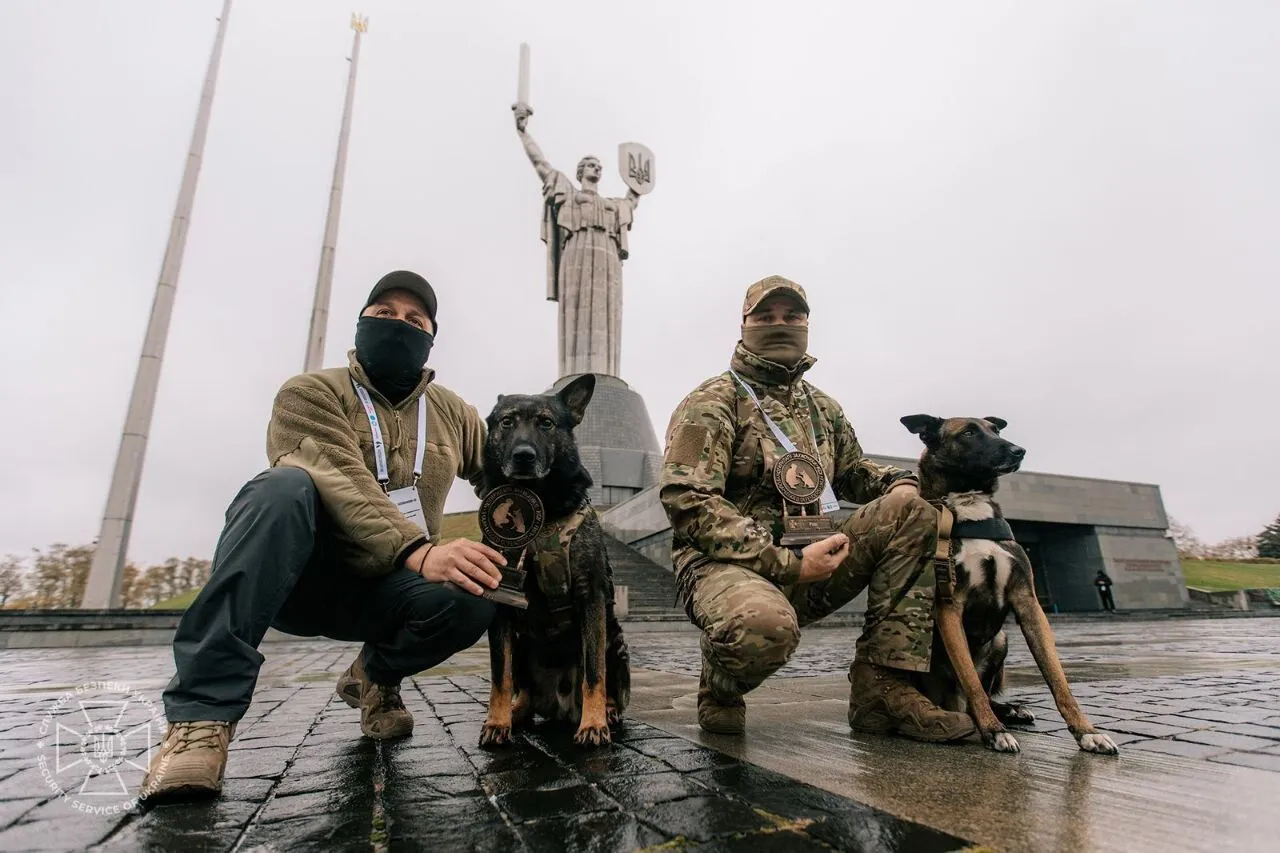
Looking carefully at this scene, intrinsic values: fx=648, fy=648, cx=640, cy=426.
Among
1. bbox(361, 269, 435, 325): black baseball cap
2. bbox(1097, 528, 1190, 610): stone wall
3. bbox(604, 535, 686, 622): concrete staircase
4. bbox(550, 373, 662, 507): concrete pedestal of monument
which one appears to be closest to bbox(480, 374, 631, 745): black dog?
bbox(361, 269, 435, 325): black baseball cap

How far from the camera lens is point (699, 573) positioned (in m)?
3.05

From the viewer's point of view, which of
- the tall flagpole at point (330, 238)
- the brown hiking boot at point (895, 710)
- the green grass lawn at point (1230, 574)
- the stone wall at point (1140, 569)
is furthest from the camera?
the green grass lawn at point (1230, 574)

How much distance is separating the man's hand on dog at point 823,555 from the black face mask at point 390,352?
6.66ft

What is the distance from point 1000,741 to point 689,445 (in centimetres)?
172

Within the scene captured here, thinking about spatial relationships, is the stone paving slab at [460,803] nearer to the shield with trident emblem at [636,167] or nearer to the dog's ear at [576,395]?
the dog's ear at [576,395]

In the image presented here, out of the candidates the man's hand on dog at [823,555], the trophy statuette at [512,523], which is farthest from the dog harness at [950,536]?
the trophy statuette at [512,523]

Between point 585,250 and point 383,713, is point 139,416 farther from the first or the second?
point 585,250

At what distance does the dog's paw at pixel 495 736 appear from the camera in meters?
2.71

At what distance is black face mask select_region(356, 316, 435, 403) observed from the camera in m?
3.07

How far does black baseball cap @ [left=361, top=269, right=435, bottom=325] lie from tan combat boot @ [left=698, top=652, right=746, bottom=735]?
7.22 ft

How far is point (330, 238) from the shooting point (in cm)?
1950

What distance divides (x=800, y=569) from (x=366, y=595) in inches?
74.7

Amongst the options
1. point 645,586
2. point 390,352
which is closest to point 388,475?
point 390,352

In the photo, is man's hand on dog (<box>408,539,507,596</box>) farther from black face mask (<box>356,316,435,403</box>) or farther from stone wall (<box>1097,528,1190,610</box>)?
stone wall (<box>1097,528,1190,610</box>)
